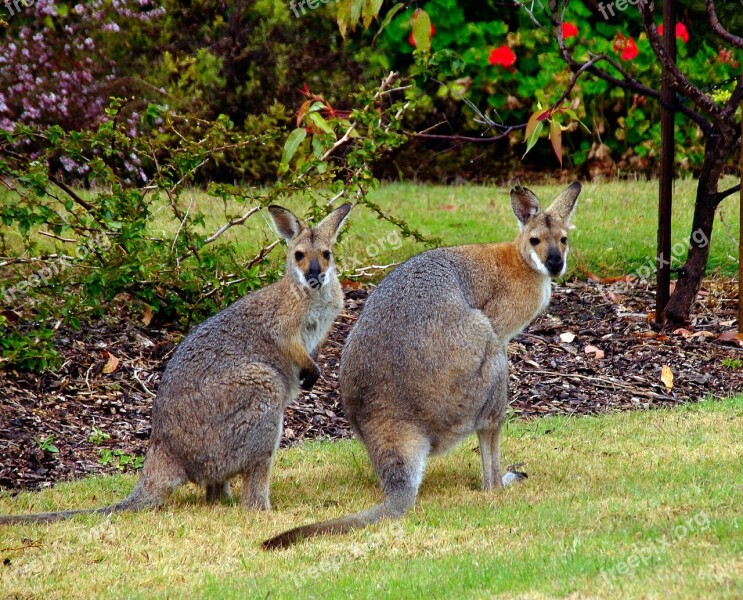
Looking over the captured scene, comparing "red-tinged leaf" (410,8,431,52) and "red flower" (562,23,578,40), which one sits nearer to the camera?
"red-tinged leaf" (410,8,431,52)

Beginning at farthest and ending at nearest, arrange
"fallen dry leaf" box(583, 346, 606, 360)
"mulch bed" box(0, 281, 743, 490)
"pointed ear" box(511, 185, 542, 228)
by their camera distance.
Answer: "fallen dry leaf" box(583, 346, 606, 360), "mulch bed" box(0, 281, 743, 490), "pointed ear" box(511, 185, 542, 228)

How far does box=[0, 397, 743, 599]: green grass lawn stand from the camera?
4426 mm

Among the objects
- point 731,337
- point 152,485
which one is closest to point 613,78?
point 731,337

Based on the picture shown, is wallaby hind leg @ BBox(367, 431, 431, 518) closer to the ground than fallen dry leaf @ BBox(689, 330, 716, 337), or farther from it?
farther from it

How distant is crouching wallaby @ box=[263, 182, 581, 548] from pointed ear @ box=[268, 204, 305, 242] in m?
0.65

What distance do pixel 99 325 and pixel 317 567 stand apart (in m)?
4.45

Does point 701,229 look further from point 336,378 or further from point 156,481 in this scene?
point 156,481

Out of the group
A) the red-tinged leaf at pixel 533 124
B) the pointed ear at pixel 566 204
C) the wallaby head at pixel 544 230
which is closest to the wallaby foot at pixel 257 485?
the wallaby head at pixel 544 230

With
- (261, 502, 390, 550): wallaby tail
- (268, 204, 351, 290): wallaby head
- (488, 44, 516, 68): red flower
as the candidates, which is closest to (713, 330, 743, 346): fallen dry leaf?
(268, 204, 351, 290): wallaby head

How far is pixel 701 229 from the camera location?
888 centimetres

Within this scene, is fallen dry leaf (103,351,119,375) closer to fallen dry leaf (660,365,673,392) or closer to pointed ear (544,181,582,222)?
pointed ear (544,181,582,222)

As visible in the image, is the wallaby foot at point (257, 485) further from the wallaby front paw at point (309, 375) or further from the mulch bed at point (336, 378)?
the mulch bed at point (336, 378)

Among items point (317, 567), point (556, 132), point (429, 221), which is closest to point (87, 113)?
point (429, 221)

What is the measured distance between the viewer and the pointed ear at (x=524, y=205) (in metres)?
6.54
